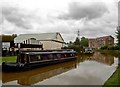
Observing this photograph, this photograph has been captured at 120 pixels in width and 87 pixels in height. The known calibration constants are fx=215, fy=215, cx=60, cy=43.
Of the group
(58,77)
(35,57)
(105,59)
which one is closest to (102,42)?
(105,59)

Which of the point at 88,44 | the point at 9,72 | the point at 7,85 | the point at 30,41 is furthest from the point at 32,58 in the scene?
the point at 88,44

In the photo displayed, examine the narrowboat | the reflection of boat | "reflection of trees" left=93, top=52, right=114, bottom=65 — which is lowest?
the reflection of boat

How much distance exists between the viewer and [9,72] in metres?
16.9

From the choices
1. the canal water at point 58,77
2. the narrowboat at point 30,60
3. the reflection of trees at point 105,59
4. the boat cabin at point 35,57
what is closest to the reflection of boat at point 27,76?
the canal water at point 58,77

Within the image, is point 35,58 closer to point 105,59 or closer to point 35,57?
point 35,57

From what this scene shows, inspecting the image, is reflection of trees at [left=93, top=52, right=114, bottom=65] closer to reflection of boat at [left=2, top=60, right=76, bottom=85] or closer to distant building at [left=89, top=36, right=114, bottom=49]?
reflection of boat at [left=2, top=60, right=76, bottom=85]

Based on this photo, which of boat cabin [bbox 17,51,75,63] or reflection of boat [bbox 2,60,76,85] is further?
boat cabin [bbox 17,51,75,63]

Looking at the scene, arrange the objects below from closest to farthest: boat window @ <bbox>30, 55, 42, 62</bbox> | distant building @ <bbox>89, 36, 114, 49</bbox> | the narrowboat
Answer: the narrowboat < boat window @ <bbox>30, 55, 42, 62</bbox> < distant building @ <bbox>89, 36, 114, 49</bbox>

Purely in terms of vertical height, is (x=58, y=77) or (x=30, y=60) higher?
(x=30, y=60)

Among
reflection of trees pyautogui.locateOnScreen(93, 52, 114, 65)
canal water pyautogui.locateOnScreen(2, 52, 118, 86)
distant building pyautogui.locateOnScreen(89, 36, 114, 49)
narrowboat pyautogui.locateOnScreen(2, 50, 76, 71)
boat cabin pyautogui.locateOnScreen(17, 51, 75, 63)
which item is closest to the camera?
canal water pyautogui.locateOnScreen(2, 52, 118, 86)

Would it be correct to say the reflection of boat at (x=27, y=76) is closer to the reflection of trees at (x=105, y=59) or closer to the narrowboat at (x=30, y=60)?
the narrowboat at (x=30, y=60)

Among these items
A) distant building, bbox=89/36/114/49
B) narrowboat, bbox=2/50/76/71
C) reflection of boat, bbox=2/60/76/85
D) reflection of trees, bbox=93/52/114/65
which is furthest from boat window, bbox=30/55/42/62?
distant building, bbox=89/36/114/49

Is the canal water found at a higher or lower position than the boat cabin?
lower

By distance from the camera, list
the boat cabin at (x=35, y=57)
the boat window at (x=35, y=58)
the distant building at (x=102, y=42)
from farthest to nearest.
Answer: the distant building at (x=102, y=42) → the boat window at (x=35, y=58) → the boat cabin at (x=35, y=57)
